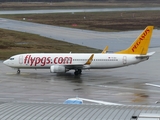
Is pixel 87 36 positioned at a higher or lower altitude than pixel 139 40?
lower

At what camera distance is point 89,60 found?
69688mm

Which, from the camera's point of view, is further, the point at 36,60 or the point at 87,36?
the point at 87,36

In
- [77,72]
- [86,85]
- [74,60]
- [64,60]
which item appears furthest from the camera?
[77,72]

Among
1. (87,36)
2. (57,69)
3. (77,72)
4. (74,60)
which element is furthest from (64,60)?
(87,36)

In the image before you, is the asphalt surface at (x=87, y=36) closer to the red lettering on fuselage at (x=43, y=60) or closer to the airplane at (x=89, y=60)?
the airplane at (x=89, y=60)

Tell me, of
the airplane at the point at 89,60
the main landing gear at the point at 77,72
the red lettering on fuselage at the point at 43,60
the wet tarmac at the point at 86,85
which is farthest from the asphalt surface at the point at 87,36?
the red lettering on fuselage at the point at 43,60

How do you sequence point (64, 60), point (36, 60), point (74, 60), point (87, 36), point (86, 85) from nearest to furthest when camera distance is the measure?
point (86, 85) < point (64, 60) < point (74, 60) < point (36, 60) < point (87, 36)

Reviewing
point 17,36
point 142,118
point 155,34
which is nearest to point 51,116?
point 142,118

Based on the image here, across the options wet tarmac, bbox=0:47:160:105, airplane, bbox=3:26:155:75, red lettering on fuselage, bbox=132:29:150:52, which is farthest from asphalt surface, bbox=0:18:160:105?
red lettering on fuselage, bbox=132:29:150:52

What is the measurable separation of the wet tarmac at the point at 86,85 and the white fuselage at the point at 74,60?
57.3 inches

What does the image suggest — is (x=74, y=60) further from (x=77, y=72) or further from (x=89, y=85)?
(x=89, y=85)

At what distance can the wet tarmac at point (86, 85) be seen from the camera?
173 feet

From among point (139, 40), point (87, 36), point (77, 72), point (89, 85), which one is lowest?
point (89, 85)

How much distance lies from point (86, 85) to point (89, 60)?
8489 millimetres
